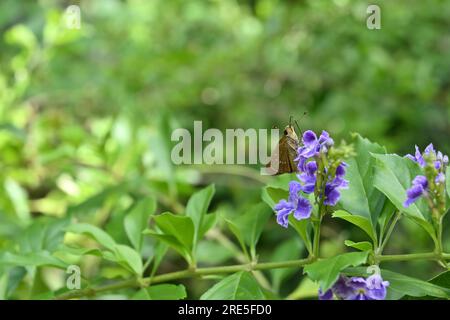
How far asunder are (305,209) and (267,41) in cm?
229

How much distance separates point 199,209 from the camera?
1.24 meters

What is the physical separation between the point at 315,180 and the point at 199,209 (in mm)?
340

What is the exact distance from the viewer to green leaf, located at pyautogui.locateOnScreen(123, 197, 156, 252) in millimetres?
1316

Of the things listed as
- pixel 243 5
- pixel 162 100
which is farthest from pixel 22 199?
pixel 243 5

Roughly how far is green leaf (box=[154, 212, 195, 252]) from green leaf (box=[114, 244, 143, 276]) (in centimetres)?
8

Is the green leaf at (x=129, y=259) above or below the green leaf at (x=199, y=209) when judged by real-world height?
below

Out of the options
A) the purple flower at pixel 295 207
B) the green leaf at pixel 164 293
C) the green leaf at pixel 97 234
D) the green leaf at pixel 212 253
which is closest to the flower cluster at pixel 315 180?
the purple flower at pixel 295 207

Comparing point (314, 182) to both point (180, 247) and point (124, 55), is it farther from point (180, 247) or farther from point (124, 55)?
point (124, 55)

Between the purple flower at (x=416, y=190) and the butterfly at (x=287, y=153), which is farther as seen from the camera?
the butterfly at (x=287, y=153)

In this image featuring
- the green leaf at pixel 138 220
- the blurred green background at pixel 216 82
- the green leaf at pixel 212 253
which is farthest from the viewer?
the blurred green background at pixel 216 82

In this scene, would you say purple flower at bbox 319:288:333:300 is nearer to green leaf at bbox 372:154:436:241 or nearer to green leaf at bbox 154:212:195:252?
green leaf at bbox 372:154:436:241

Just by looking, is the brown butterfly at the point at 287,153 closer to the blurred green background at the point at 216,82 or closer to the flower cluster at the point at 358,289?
the flower cluster at the point at 358,289

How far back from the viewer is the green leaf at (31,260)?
1.15 m

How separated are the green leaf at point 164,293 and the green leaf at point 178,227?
86mm
